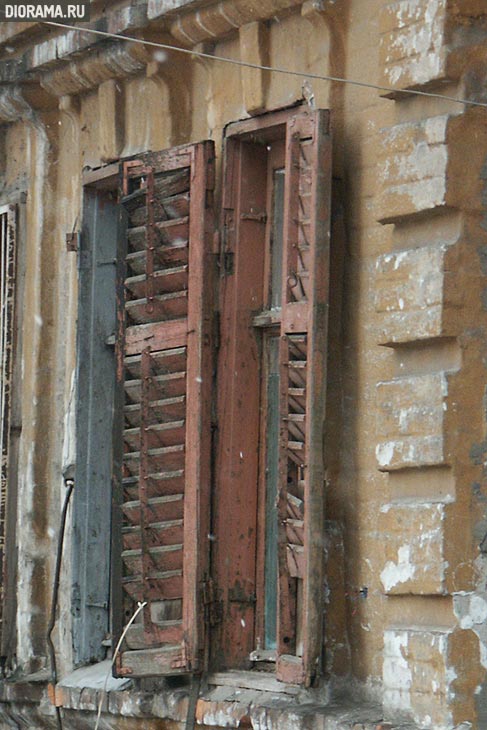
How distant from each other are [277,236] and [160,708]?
200 centimetres

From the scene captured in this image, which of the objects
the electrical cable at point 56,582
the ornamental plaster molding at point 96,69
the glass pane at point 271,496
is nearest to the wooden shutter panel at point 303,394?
the glass pane at point 271,496

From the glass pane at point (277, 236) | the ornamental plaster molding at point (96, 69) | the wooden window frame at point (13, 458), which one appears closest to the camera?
the glass pane at point (277, 236)

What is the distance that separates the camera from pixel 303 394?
22.9 ft

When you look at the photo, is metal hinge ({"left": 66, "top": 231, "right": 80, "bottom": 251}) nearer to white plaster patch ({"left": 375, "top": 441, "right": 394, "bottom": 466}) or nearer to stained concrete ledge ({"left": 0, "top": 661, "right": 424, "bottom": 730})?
stained concrete ledge ({"left": 0, "top": 661, "right": 424, "bottom": 730})

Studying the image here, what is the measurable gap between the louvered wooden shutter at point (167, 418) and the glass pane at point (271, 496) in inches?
9.6

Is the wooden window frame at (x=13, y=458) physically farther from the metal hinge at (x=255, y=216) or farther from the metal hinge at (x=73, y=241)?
the metal hinge at (x=255, y=216)

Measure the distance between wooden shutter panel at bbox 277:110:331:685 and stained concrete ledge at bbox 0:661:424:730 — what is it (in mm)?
161

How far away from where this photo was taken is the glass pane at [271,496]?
24.7 ft

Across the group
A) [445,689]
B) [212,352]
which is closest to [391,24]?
[212,352]

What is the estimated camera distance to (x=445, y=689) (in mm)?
6387

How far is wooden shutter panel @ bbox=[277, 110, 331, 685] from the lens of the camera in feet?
22.7

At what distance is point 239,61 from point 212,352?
4.01 feet

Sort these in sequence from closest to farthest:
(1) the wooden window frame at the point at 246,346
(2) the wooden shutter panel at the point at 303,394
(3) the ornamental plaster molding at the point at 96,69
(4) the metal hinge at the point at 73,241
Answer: (2) the wooden shutter panel at the point at 303,394 → (1) the wooden window frame at the point at 246,346 → (3) the ornamental plaster molding at the point at 96,69 → (4) the metal hinge at the point at 73,241

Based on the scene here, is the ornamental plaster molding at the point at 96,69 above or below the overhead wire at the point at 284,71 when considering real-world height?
above
